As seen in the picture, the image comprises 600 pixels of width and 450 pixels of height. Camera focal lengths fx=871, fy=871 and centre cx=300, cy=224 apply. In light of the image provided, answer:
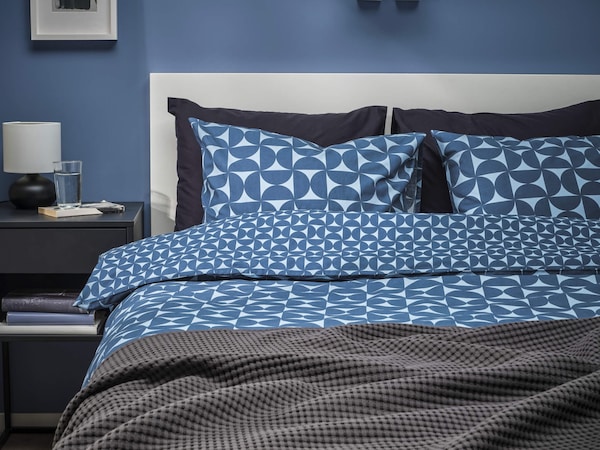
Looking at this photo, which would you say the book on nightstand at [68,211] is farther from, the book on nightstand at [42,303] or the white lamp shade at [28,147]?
the book on nightstand at [42,303]

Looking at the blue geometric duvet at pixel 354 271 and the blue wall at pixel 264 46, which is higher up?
the blue wall at pixel 264 46

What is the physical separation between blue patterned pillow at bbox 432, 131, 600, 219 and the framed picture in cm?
123

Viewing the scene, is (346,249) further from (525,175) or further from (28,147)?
(28,147)

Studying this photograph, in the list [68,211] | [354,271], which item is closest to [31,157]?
A: [68,211]

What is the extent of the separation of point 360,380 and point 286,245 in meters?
0.88

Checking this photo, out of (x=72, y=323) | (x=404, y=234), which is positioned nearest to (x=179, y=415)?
(x=404, y=234)

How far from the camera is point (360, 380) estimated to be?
1.29m

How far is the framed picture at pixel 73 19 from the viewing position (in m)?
2.92

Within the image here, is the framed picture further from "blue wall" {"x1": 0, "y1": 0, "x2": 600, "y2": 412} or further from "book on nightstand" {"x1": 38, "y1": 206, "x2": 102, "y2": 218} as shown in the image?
"book on nightstand" {"x1": 38, "y1": 206, "x2": 102, "y2": 218}

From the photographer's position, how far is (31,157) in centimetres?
271

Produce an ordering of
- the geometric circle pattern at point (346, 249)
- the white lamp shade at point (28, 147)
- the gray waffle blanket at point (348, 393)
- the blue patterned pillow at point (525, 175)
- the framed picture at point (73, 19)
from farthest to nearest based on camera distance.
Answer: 1. the framed picture at point (73, 19)
2. the white lamp shade at point (28, 147)
3. the blue patterned pillow at point (525, 175)
4. the geometric circle pattern at point (346, 249)
5. the gray waffle blanket at point (348, 393)

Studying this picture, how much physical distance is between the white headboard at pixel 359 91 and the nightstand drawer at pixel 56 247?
53 cm

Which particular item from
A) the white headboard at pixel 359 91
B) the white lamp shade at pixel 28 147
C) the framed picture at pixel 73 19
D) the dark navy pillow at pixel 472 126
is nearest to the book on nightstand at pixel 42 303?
the white lamp shade at pixel 28 147

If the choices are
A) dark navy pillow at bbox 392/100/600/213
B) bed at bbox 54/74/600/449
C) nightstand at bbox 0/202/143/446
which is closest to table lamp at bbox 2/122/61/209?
nightstand at bbox 0/202/143/446
